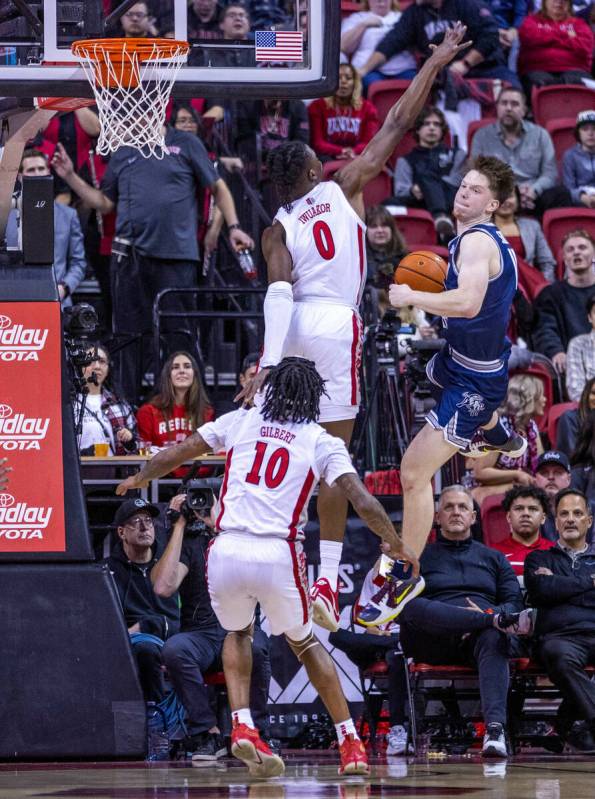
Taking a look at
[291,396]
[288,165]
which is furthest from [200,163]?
[291,396]

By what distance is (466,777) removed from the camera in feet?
24.7

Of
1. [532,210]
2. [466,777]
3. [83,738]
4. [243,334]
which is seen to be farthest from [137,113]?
[532,210]

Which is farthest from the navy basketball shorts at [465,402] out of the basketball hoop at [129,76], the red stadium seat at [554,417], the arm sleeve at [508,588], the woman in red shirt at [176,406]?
the red stadium seat at [554,417]

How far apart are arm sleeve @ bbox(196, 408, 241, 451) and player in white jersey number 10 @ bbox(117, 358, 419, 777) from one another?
9cm

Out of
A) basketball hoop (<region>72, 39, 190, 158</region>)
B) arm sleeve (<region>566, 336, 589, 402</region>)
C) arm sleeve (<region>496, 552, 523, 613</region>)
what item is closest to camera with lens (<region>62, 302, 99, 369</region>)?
basketball hoop (<region>72, 39, 190, 158</region>)

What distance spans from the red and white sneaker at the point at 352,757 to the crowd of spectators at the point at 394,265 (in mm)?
1402

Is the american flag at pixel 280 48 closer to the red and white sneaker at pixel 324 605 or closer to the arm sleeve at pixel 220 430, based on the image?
the arm sleeve at pixel 220 430

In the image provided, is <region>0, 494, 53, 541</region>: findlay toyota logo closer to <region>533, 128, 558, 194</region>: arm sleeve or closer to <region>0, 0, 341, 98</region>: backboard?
<region>0, 0, 341, 98</region>: backboard

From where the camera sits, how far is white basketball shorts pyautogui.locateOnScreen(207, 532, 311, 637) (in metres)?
7.75

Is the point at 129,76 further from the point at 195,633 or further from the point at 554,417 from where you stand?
the point at 554,417

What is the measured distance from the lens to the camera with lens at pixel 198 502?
9.30 m

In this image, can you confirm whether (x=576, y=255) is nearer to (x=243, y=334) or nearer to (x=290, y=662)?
(x=243, y=334)

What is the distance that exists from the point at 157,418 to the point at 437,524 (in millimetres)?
2228

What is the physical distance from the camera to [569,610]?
970 cm
